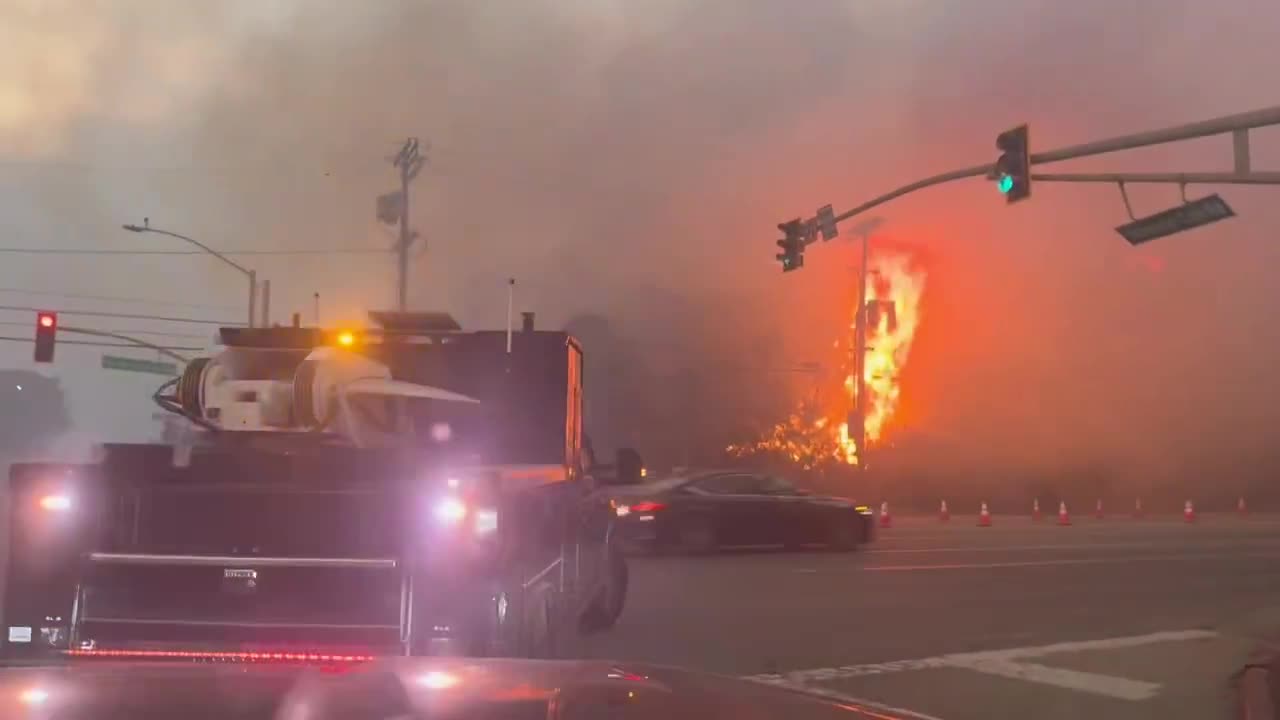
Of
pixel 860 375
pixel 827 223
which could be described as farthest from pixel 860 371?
pixel 827 223

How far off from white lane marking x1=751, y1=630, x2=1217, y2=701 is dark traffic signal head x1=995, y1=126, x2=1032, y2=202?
246 inches

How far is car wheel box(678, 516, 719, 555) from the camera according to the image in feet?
57.0

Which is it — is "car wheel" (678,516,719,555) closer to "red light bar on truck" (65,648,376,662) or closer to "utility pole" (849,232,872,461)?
"red light bar on truck" (65,648,376,662)

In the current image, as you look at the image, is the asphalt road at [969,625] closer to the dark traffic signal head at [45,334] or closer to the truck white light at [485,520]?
the truck white light at [485,520]

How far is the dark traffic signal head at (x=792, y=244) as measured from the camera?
19344 millimetres

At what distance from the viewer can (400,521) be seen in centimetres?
504

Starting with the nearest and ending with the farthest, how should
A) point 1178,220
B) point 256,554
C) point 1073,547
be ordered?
point 256,554
point 1178,220
point 1073,547

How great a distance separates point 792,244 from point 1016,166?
5677 millimetres

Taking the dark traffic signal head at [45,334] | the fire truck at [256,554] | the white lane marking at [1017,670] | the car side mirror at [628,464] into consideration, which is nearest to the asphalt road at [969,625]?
the white lane marking at [1017,670]

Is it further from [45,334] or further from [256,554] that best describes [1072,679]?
[45,334]

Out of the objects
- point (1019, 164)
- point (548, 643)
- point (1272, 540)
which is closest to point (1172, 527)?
point (1272, 540)

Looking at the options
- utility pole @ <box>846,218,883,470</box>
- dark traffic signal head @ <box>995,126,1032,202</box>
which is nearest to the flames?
utility pole @ <box>846,218,883,470</box>

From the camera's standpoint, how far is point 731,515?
58.3 ft

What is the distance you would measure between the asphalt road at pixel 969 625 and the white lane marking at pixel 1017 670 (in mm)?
22
